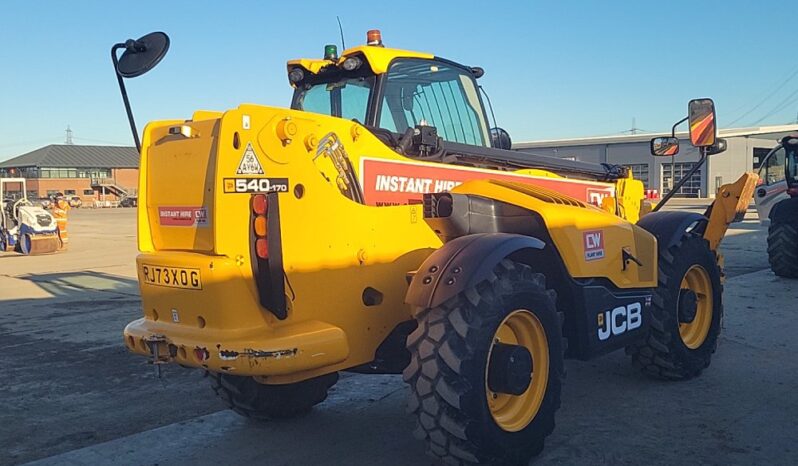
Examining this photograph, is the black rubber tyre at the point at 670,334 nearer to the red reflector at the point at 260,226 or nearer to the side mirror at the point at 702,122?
the side mirror at the point at 702,122

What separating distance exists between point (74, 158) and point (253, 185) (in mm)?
90027

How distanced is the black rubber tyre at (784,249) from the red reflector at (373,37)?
862 cm

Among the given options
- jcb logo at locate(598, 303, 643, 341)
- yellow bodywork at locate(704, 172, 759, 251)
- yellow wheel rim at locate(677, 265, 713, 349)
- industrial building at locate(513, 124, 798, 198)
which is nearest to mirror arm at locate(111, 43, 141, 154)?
jcb logo at locate(598, 303, 643, 341)

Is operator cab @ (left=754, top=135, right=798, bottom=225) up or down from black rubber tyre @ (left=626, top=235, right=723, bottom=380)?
up

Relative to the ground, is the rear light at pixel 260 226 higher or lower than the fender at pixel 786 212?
higher

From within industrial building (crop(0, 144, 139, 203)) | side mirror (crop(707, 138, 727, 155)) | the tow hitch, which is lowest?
the tow hitch

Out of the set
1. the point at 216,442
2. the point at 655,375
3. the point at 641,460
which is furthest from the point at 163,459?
the point at 655,375

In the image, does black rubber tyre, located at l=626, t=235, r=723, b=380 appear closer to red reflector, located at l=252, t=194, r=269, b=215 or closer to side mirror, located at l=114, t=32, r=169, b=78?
red reflector, located at l=252, t=194, r=269, b=215

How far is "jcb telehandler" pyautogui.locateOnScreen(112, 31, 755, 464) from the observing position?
353 centimetres

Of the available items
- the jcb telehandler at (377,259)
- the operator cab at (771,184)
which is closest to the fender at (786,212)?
the operator cab at (771,184)

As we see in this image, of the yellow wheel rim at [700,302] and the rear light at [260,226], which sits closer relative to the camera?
the rear light at [260,226]

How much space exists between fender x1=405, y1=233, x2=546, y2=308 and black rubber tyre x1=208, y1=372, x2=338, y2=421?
1530 millimetres

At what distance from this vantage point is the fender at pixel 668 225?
218 inches

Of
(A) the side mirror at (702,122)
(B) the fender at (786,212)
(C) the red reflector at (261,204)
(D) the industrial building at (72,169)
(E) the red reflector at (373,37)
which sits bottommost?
(B) the fender at (786,212)
